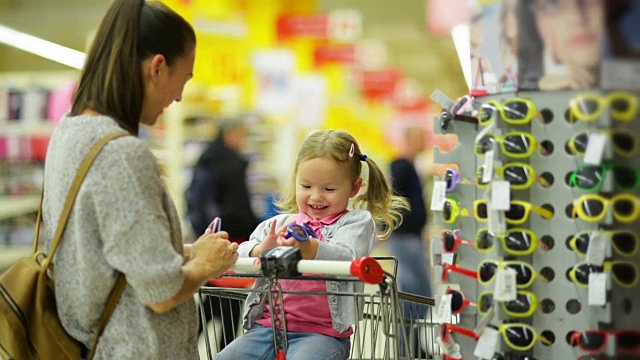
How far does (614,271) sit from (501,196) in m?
0.36

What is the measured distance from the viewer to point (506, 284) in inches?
105

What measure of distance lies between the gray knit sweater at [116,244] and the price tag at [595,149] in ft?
3.57

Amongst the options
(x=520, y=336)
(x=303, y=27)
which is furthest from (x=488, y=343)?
(x=303, y=27)

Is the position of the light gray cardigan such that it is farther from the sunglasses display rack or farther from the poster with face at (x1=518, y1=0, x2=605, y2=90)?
the poster with face at (x1=518, y1=0, x2=605, y2=90)

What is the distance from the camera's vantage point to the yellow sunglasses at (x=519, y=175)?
262 centimetres

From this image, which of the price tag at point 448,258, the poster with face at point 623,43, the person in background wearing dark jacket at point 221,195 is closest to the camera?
the poster with face at point 623,43

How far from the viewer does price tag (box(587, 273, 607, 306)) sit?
2455mm

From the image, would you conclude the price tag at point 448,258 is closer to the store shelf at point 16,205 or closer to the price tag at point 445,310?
the price tag at point 445,310

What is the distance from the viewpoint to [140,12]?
2.67m

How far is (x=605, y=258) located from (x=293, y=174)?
154 centimetres

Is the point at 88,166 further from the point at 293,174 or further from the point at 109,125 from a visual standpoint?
the point at 293,174

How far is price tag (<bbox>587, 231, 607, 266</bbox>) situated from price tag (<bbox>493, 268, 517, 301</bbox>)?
9.8 inches

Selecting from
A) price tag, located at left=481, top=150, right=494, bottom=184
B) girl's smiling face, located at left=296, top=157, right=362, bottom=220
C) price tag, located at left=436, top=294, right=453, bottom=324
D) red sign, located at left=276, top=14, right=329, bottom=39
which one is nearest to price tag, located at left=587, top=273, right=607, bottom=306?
price tag, located at left=481, top=150, right=494, bottom=184

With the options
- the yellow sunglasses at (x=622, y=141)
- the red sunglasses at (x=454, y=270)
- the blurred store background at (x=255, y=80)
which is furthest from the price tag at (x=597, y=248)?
the blurred store background at (x=255, y=80)
